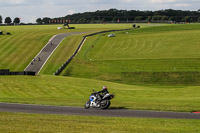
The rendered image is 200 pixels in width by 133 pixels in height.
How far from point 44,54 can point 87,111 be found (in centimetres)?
6805

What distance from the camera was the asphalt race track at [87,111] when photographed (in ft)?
83.1

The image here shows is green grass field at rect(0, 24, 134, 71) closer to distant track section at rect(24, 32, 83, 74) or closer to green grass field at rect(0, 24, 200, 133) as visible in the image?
green grass field at rect(0, 24, 200, 133)

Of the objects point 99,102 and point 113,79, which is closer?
point 99,102

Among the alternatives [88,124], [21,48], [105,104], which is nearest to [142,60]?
[21,48]

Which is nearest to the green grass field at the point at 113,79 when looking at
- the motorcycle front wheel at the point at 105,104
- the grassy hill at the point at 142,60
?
the grassy hill at the point at 142,60

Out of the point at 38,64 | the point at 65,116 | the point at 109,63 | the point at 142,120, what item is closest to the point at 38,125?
the point at 65,116

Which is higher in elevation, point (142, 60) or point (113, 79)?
point (142, 60)

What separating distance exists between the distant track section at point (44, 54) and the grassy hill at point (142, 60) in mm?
7565

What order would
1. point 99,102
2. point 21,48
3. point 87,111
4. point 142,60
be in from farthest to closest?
point 21,48 → point 142,60 → point 99,102 → point 87,111

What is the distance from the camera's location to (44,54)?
94.1 metres

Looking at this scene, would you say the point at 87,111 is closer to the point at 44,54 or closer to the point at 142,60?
the point at 142,60

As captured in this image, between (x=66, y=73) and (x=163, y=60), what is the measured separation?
65.7 feet

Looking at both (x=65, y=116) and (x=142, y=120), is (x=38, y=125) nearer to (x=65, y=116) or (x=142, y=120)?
(x=65, y=116)

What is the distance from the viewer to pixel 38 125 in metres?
21.6
